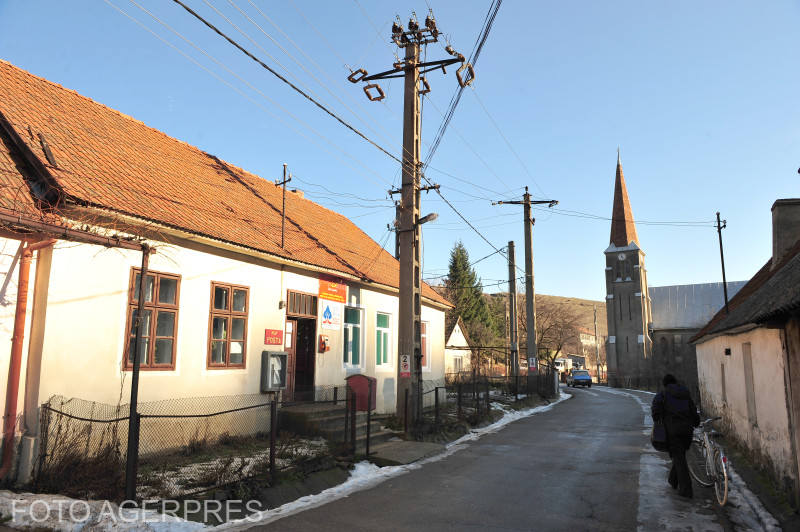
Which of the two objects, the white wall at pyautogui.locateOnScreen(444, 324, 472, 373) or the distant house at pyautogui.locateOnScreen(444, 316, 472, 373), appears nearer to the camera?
the white wall at pyautogui.locateOnScreen(444, 324, 472, 373)

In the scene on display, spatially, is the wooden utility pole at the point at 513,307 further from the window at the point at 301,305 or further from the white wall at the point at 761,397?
the window at the point at 301,305

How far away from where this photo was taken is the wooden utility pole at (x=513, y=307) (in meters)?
28.0

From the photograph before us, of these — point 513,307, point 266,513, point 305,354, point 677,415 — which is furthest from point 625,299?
point 266,513

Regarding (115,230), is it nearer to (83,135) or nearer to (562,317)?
(83,135)

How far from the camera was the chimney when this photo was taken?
14328 mm

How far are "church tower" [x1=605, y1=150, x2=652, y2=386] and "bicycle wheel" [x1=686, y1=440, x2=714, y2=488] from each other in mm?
56885

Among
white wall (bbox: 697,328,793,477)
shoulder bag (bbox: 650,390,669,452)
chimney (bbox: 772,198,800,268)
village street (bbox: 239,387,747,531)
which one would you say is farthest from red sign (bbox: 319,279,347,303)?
chimney (bbox: 772,198,800,268)

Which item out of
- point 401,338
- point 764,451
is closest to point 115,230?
point 401,338

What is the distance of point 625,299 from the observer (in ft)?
225

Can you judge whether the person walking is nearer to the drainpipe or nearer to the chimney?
the chimney

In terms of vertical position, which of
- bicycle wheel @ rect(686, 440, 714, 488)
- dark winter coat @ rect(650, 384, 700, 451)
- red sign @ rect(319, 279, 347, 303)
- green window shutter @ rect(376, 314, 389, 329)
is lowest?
bicycle wheel @ rect(686, 440, 714, 488)

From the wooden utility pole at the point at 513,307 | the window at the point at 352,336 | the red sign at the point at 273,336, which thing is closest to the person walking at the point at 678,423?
the red sign at the point at 273,336

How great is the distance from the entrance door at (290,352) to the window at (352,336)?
2262 mm

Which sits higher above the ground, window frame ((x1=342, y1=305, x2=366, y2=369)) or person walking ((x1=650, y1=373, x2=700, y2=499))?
window frame ((x1=342, y1=305, x2=366, y2=369))
